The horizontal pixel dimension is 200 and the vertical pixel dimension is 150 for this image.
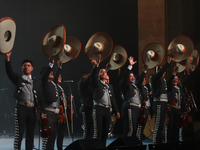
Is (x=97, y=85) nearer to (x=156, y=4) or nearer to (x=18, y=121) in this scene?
(x=18, y=121)

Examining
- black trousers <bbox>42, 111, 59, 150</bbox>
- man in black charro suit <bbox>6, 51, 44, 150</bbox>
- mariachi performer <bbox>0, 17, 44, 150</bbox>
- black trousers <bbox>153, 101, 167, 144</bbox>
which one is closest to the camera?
mariachi performer <bbox>0, 17, 44, 150</bbox>

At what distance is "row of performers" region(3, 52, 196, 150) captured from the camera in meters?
4.62

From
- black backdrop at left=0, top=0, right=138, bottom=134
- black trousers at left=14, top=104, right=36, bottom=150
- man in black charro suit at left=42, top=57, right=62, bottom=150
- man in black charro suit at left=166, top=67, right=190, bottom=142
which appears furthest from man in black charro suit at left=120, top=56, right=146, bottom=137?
black backdrop at left=0, top=0, right=138, bottom=134

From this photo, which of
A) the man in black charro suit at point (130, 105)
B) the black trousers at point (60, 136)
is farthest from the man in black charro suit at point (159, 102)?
the black trousers at point (60, 136)

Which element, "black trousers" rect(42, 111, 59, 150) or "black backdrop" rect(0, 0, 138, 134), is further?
"black backdrop" rect(0, 0, 138, 134)

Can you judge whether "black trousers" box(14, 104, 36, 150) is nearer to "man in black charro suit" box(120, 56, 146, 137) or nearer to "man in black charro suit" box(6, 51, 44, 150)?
"man in black charro suit" box(6, 51, 44, 150)

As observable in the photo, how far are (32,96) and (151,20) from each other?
5.36 m

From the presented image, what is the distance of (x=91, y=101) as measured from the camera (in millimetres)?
6094

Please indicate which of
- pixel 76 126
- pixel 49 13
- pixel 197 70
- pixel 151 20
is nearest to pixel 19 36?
pixel 49 13

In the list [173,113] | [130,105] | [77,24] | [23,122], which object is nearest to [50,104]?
[23,122]

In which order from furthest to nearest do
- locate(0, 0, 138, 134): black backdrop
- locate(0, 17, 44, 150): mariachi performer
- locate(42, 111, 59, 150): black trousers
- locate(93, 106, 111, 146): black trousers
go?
locate(0, 0, 138, 134): black backdrop
locate(93, 106, 111, 146): black trousers
locate(42, 111, 59, 150): black trousers
locate(0, 17, 44, 150): mariachi performer

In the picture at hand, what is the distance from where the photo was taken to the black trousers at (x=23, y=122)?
14.6 feet

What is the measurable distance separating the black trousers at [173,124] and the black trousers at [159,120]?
0.35 meters

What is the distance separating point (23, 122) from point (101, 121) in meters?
1.40
